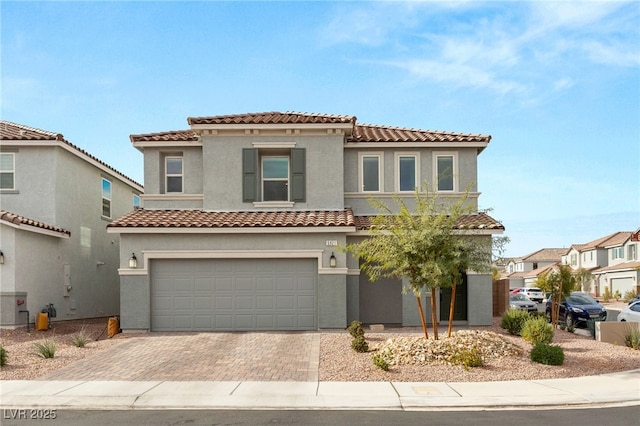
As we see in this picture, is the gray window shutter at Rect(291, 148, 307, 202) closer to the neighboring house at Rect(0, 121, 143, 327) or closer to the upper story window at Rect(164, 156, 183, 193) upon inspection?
the upper story window at Rect(164, 156, 183, 193)

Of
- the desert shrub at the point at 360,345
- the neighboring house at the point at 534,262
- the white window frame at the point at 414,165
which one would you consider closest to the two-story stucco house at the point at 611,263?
the neighboring house at the point at 534,262

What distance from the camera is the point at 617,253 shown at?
5975 cm

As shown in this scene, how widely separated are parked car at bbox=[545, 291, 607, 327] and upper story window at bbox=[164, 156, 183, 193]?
632 inches

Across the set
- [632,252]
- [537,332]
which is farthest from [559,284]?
[632,252]

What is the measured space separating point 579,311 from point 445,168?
9132mm

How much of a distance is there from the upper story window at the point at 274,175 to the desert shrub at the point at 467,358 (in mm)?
9202

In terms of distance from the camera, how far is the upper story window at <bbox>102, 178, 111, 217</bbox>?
2813cm

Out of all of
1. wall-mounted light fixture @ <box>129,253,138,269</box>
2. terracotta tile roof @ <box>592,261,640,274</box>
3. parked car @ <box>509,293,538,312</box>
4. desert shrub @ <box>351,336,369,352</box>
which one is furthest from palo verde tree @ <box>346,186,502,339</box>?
terracotta tile roof @ <box>592,261,640,274</box>

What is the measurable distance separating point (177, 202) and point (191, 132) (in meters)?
3.02

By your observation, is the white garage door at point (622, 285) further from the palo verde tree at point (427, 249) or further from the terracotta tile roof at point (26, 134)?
the terracotta tile roof at point (26, 134)

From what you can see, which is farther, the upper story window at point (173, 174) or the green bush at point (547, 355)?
the upper story window at point (173, 174)

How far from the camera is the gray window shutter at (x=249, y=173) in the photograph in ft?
70.7

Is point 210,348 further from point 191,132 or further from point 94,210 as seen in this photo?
point 94,210

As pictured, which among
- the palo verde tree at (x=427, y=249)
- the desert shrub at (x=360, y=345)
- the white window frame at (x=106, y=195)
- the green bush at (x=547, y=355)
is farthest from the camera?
the white window frame at (x=106, y=195)
